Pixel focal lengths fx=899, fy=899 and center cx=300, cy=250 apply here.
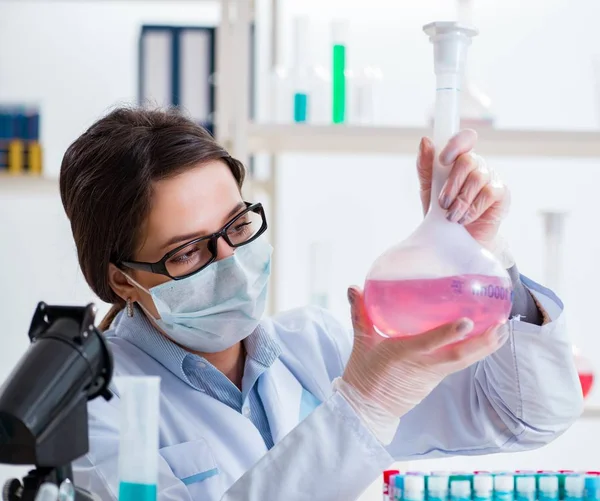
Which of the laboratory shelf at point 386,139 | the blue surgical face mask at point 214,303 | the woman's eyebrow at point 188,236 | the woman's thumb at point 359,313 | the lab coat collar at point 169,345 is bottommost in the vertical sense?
the lab coat collar at point 169,345

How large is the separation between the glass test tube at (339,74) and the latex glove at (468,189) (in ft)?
3.58

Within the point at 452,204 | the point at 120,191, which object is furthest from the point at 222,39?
the point at 452,204

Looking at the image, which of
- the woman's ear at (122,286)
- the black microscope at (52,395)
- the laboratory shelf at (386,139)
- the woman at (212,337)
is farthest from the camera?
the laboratory shelf at (386,139)

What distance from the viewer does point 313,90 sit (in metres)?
2.15

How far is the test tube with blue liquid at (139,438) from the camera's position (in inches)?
32.2

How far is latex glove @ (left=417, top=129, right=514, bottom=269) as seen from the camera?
0.93 m

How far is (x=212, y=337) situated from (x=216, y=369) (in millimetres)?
50

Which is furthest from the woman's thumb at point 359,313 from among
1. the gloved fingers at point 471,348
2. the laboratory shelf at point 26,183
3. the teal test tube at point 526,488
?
the laboratory shelf at point 26,183

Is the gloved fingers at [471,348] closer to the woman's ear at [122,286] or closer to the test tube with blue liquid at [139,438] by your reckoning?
the test tube with blue liquid at [139,438]

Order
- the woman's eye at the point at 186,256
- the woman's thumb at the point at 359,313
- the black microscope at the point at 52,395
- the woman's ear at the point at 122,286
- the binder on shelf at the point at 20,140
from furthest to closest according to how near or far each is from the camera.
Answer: the binder on shelf at the point at 20,140 → the woman's ear at the point at 122,286 → the woman's eye at the point at 186,256 → the woman's thumb at the point at 359,313 → the black microscope at the point at 52,395

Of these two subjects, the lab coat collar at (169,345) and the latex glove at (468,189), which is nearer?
the latex glove at (468,189)

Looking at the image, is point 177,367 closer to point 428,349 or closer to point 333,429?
point 333,429

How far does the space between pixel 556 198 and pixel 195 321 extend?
163 cm

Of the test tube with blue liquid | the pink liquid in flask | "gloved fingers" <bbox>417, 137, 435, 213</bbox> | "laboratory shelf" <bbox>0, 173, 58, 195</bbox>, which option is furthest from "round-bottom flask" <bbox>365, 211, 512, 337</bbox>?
"laboratory shelf" <bbox>0, 173, 58, 195</bbox>
